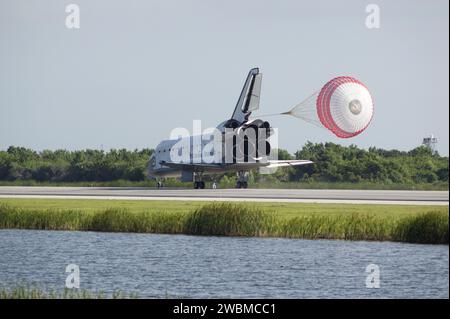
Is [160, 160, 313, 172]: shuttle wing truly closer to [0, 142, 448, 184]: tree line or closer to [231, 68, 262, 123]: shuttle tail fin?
[231, 68, 262, 123]: shuttle tail fin

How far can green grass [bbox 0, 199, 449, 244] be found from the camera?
31906 millimetres

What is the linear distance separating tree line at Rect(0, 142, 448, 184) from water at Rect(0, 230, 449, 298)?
136 ft

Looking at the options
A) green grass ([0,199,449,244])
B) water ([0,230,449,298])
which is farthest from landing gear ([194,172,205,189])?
water ([0,230,449,298])

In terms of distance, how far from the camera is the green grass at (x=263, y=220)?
31.9 metres

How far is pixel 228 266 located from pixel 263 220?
6.96 metres

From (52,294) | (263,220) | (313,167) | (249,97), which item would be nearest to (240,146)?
(249,97)

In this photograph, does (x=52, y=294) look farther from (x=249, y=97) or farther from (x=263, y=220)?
(x=249, y=97)

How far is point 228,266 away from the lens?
2862cm

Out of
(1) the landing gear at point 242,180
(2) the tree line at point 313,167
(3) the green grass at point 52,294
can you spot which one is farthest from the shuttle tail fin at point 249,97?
(3) the green grass at point 52,294

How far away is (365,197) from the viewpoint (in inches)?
1885
